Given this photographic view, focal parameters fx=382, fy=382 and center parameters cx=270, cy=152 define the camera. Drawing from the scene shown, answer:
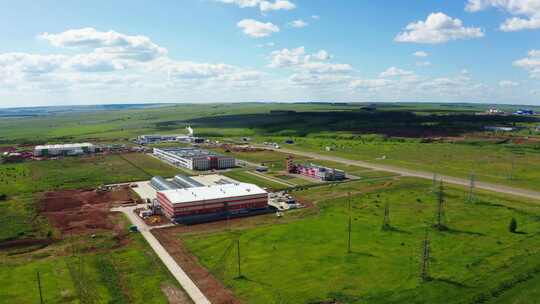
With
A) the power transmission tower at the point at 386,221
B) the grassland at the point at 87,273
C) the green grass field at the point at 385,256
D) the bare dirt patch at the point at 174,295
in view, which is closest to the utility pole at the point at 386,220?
the power transmission tower at the point at 386,221

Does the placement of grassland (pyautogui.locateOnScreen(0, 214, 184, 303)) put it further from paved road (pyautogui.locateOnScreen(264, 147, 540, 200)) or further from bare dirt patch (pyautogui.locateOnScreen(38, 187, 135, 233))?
paved road (pyautogui.locateOnScreen(264, 147, 540, 200))

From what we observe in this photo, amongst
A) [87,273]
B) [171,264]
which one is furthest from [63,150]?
[171,264]

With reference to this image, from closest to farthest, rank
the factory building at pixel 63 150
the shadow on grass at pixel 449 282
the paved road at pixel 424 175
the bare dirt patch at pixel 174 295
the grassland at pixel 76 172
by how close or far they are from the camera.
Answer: the bare dirt patch at pixel 174 295 < the shadow on grass at pixel 449 282 < the paved road at pixel 424 175 < the grassland at pixel 76 172 < the factory building at pixel 63 150

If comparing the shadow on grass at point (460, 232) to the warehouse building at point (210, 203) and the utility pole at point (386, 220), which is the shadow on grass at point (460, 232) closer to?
the utility pole at point (386, 220)

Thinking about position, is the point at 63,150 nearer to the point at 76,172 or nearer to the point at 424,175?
the point at 76,172

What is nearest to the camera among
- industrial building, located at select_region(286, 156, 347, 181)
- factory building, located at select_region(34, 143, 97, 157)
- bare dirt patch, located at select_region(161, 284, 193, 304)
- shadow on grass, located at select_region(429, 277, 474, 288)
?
bare dirt patch, located at select_region(161, 284, 193, 304)

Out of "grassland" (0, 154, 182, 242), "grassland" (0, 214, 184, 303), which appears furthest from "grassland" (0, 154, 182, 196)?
"grassland" (0, 214, 184, 303)
